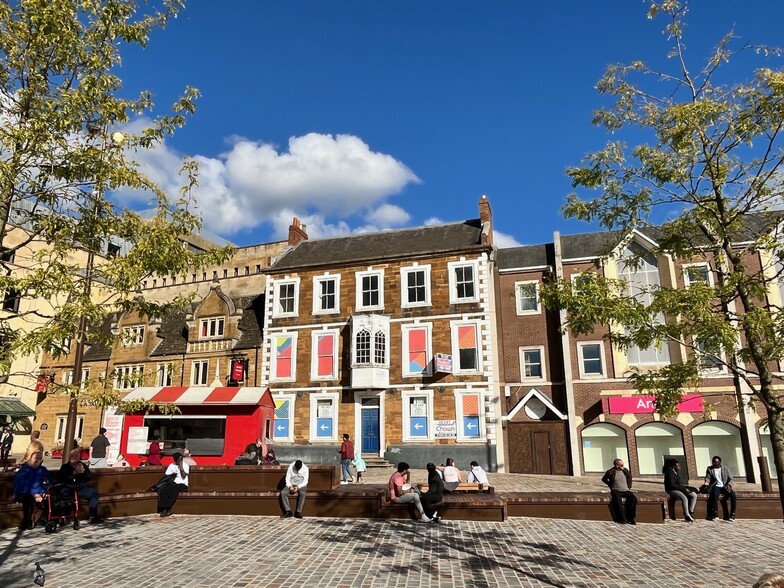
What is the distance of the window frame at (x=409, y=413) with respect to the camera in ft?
87.8

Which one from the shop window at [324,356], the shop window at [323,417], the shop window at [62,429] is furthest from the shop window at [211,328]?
the shop window at [62,429]

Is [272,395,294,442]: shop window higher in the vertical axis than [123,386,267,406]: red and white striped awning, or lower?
lower

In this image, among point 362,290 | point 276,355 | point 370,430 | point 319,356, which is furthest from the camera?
point 276,355

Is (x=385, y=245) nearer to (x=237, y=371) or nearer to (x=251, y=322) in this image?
(x=251, y=322)

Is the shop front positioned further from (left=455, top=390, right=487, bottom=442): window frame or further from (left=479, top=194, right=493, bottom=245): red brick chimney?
(left=479, top=194, right=493, bottom=245): red brick chimney

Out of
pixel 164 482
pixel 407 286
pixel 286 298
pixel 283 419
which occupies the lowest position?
pixel 164 482

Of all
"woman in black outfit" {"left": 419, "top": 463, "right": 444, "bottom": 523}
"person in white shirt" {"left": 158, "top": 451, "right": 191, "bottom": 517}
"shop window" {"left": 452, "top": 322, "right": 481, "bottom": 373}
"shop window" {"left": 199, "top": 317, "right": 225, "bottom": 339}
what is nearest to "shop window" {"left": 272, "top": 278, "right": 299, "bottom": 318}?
"shop window" {"left": 199, "top": 317, "right": 225, "bottom": 339}

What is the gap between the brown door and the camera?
1033 inches

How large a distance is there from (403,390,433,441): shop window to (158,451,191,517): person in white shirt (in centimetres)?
1468

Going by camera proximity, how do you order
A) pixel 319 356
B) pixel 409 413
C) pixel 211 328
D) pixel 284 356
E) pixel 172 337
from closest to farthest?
pixel 409 413 < pixel 319 356 < pixel 284 356 < pixel 211 328 < pixel 172 337

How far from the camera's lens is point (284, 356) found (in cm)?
3012

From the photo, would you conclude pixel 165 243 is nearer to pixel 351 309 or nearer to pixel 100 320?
pixel 100 320

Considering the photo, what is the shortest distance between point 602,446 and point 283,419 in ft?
54.1

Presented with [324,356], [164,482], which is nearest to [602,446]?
[324,356]
